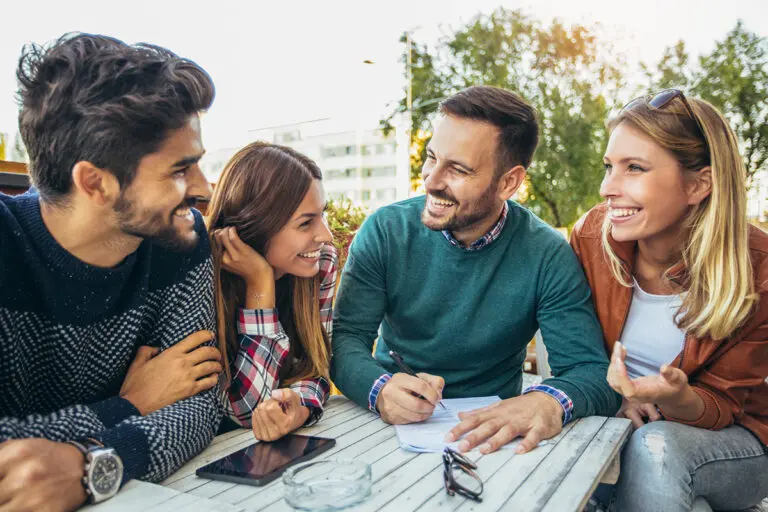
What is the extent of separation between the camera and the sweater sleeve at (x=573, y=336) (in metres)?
1.63

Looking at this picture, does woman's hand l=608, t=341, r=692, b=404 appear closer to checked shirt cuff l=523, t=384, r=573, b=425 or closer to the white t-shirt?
checked shirt cuff l=523, t=384, r=573, b=425

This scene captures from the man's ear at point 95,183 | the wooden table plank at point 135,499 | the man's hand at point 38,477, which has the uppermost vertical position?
the man's ear at point 95,183

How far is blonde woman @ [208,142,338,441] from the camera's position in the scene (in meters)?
1.68

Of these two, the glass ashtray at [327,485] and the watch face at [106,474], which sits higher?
the watch face at [106,474]

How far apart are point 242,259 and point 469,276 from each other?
0.73m

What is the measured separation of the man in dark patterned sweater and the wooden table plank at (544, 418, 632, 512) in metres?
0.73

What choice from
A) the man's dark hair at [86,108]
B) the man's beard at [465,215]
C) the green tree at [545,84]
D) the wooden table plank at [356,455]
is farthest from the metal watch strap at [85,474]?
the green tree at [545,84]

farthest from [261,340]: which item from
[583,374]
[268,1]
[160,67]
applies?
[268,1]

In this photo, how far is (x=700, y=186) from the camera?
1858 mm

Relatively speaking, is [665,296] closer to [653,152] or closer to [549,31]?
[653,152]

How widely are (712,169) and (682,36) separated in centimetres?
1131

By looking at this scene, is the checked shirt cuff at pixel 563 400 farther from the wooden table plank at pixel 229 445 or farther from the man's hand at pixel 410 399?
the wooden table plank at pixel 229 445

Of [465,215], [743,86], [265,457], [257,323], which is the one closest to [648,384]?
[465,215]

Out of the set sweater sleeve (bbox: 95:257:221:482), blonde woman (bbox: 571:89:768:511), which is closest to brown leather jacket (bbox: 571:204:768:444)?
blonde woman (bbox: 571:89:768:511)
